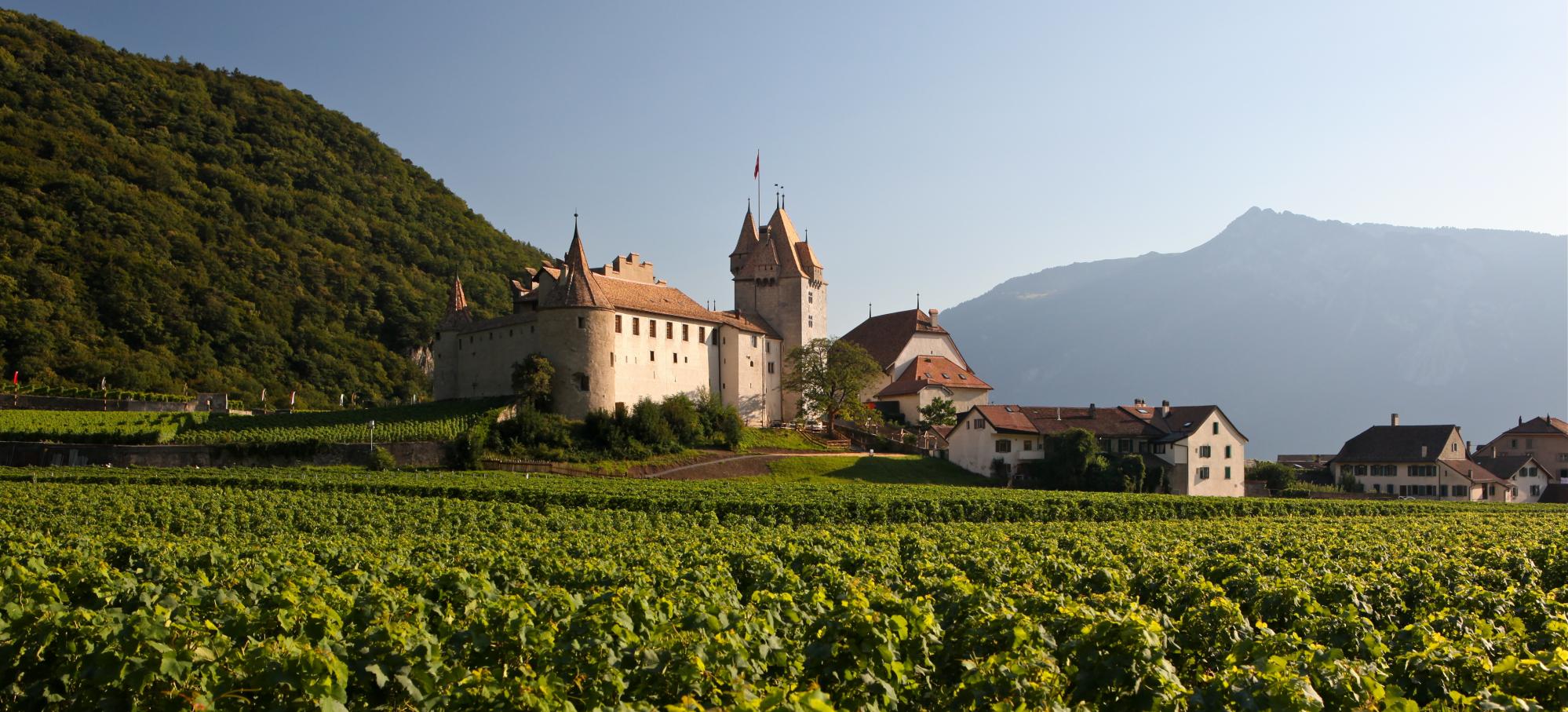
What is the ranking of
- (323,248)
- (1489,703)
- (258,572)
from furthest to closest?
(323,248) < (258,572) < (1489,703)

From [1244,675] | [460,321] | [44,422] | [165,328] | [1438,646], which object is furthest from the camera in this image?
[165,328]

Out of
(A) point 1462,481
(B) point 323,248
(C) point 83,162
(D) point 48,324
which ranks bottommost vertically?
(A) point 1462,481

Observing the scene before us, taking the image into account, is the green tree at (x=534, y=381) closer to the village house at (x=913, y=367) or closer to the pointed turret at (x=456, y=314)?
the pointed turret at (x=456, y=314)

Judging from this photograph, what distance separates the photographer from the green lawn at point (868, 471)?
61375mm

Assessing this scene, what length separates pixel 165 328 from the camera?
8281cm

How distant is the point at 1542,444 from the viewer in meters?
96.8

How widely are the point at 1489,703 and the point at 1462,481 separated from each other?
82.0 meters

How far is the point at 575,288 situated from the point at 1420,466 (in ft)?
203

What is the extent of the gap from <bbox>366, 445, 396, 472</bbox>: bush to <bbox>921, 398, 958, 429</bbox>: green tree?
38.6m

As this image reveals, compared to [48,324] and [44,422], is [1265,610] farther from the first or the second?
[48,324]

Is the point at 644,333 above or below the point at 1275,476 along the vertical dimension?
above

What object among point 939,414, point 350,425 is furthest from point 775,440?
point 350,425

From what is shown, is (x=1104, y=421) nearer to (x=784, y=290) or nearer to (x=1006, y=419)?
(x=1006, y=419)

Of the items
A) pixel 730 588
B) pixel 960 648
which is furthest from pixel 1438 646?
pixel 730 588
